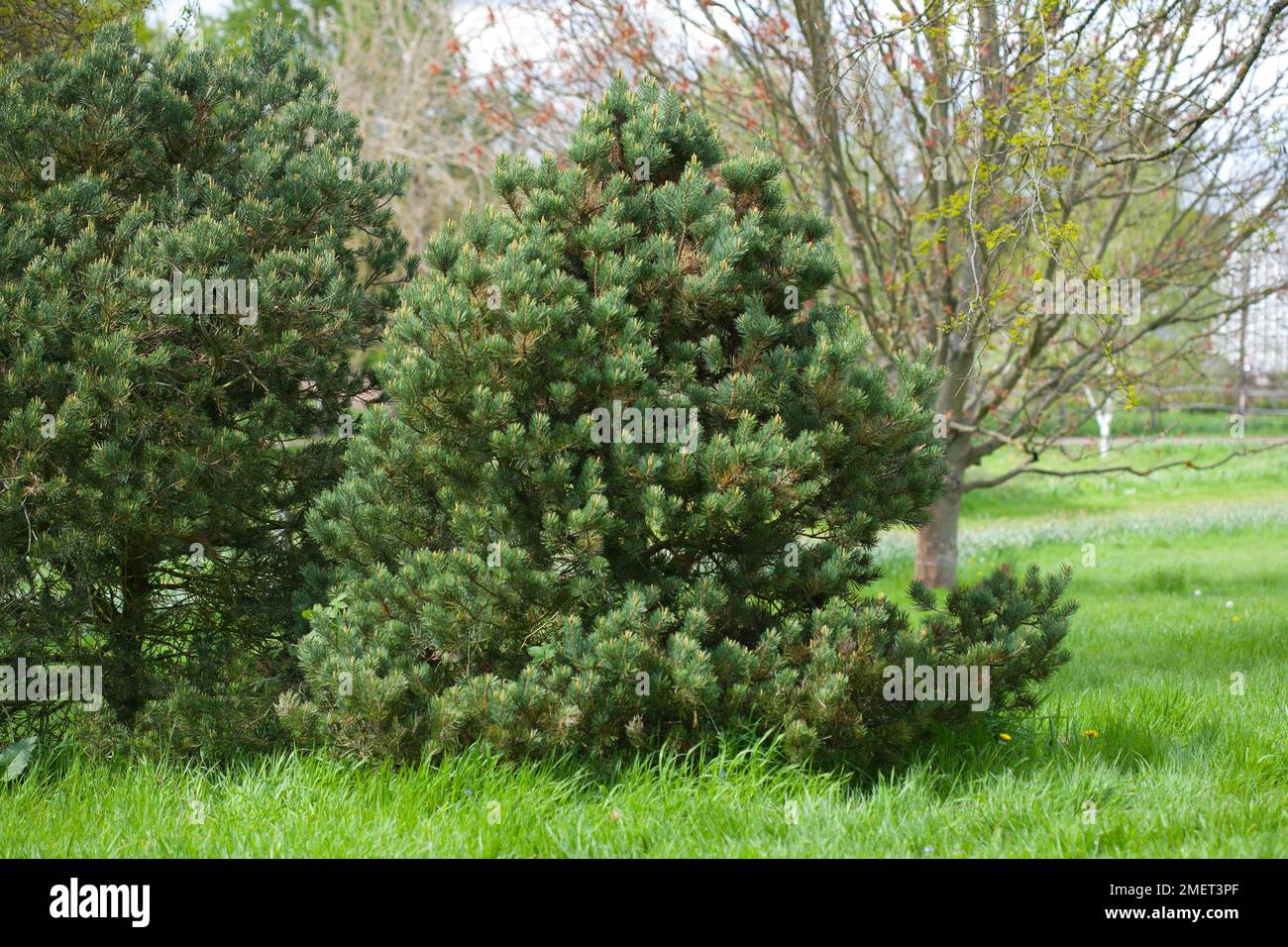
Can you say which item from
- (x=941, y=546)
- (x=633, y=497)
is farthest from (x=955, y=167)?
(x=633, y=497)

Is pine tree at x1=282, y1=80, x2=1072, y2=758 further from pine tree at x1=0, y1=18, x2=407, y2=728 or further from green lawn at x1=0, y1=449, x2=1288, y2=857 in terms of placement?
pine tree at x1=0, y1=18, x2=407, y2=728

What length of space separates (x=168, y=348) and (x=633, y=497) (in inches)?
83.1

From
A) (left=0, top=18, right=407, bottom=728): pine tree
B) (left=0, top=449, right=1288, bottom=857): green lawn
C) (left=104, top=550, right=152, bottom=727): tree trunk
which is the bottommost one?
(left=0, top=449, right=1288, bottom=857): green lawn

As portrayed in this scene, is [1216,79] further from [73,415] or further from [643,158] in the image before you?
[73,415]

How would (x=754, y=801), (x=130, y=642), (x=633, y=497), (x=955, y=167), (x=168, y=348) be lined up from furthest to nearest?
(x=955, y=167), (x=130, y=642), (x=168, y=348), (x=633, y=497), (x=754, y=801)

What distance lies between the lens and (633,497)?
4164mm

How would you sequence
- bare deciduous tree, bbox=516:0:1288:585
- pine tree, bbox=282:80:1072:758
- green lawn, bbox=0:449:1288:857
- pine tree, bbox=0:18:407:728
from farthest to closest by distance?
bare deciduous tree, bbox=516:0:1288:585, pine tree, bbox=0:18:407:728, pine tree, bbox=282:80:1072:758, green lawn, bbox=0:449:1288:857

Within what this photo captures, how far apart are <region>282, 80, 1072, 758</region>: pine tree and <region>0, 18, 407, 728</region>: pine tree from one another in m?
0.68

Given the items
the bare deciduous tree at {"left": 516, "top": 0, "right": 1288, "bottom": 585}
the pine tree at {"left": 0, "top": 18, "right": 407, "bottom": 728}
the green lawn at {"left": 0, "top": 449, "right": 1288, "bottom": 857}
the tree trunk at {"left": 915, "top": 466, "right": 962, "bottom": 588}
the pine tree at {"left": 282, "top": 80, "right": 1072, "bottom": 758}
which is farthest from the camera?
the tree trunk at {"left": 915, "top": 466, "right": 962, "bottom": 588}

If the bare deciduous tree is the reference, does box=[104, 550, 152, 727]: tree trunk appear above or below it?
below

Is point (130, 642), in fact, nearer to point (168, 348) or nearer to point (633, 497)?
point (168, 348)

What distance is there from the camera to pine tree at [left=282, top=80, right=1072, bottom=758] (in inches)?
159

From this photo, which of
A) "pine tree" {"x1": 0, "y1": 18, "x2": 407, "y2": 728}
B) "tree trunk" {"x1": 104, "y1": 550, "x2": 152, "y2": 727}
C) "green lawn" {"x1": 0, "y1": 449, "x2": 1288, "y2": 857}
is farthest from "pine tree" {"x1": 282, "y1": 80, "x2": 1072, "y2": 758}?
"tree trunk" {"x1": 104, "y1": 550, "x2": 152, "y2": 727}
